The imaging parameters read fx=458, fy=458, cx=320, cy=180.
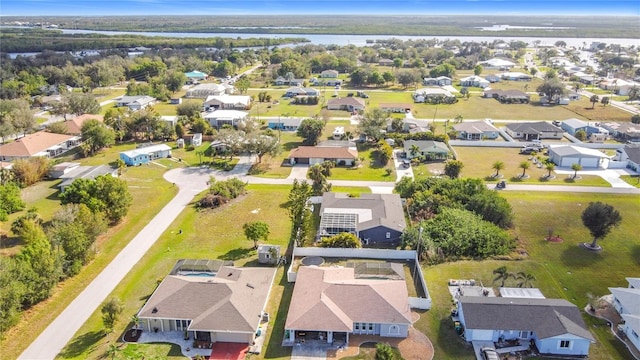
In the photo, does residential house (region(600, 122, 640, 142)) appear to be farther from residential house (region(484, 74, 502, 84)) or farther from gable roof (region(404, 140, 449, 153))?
residential house (region(484, 74, 502, 84))

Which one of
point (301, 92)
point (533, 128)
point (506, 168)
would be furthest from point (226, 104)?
point (533, 128)

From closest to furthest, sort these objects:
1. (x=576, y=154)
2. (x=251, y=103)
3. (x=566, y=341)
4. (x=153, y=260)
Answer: (x=566, y=341), (x=153, y=260), (x=576, y=154), (x=251, y=103)

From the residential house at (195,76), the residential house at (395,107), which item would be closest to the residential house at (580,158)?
the residential house at (395,107)

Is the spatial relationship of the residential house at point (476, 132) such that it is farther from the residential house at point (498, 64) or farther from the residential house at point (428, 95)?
the residential house at point (498, 64)

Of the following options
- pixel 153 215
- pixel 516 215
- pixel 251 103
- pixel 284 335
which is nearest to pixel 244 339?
pixel 284 335

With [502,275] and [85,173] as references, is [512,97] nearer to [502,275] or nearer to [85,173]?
[502,275]

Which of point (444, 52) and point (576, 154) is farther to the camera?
point (444, 52)

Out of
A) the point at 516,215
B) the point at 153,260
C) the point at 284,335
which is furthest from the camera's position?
the point at 516,215

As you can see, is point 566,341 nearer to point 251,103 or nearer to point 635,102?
point 251,103
